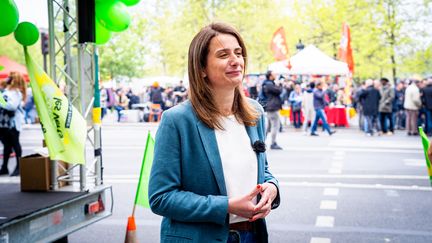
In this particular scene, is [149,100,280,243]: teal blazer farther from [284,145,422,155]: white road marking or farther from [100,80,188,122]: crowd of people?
[100,80,188,122]: crowd of people

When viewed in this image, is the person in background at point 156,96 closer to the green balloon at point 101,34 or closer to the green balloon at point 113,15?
the green balloon at point 101,34

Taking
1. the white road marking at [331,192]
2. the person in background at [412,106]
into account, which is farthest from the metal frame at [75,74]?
the person in background at [412,106]

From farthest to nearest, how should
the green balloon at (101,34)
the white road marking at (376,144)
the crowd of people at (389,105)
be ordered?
the crowd of people at (389,105)
the white road marking at (376,144)
the green balloon at (101,34)

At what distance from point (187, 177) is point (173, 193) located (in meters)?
0.09

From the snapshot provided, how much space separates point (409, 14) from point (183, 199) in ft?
106

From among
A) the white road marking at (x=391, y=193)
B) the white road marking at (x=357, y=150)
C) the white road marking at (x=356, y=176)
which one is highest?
the white road marking at (x=357, y=150)

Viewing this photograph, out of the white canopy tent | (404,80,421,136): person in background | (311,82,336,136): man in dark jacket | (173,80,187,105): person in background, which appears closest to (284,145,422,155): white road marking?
(311,82,336,136): man in dark jacket

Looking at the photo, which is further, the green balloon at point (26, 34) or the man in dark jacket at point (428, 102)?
the man in dark jacket at point (428, 102)

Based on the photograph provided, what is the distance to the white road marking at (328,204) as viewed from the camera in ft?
27.1

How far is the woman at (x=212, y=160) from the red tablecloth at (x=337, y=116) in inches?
791

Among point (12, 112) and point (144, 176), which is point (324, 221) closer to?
point (144, 176)

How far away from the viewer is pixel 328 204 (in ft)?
27.8

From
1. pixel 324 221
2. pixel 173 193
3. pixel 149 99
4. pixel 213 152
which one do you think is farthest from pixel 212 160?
pixel 149 99

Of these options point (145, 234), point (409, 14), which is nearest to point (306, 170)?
point (145, 234)
